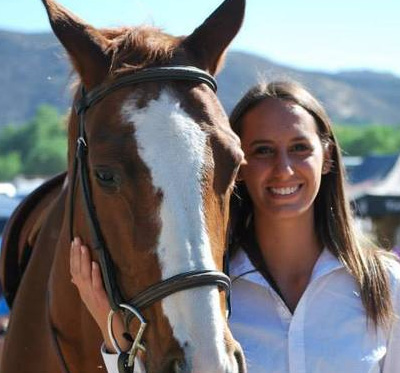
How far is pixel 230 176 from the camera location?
2760 mm

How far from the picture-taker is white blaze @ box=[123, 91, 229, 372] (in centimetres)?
241

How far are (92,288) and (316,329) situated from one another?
0.87m

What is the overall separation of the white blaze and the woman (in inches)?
18.9

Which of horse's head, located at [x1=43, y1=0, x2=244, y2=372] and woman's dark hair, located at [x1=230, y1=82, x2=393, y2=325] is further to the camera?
woman's dark hair, located at [x1=230, y1=82, x2=393, y2=325]

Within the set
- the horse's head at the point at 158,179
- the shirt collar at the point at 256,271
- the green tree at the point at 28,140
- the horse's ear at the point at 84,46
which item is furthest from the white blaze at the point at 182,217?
the green tree at the point at 28,140

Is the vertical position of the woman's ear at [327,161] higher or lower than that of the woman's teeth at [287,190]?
higher

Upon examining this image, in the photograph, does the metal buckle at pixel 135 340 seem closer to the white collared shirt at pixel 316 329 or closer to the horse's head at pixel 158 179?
the horse's head at pixel 158 179

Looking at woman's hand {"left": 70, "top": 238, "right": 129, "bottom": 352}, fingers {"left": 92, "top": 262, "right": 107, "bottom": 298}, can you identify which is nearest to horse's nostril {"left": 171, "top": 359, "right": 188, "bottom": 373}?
woman's hand {"left": 70, "top": 238, "right": 129, "bottom": 352}

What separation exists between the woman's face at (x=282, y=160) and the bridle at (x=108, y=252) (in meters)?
0.39

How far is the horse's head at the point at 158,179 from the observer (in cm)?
246

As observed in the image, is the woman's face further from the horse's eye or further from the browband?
the horse's eye

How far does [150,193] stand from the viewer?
2.59 m

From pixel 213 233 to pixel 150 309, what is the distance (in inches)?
11.9

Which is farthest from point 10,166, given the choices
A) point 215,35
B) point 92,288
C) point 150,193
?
point 150,193
